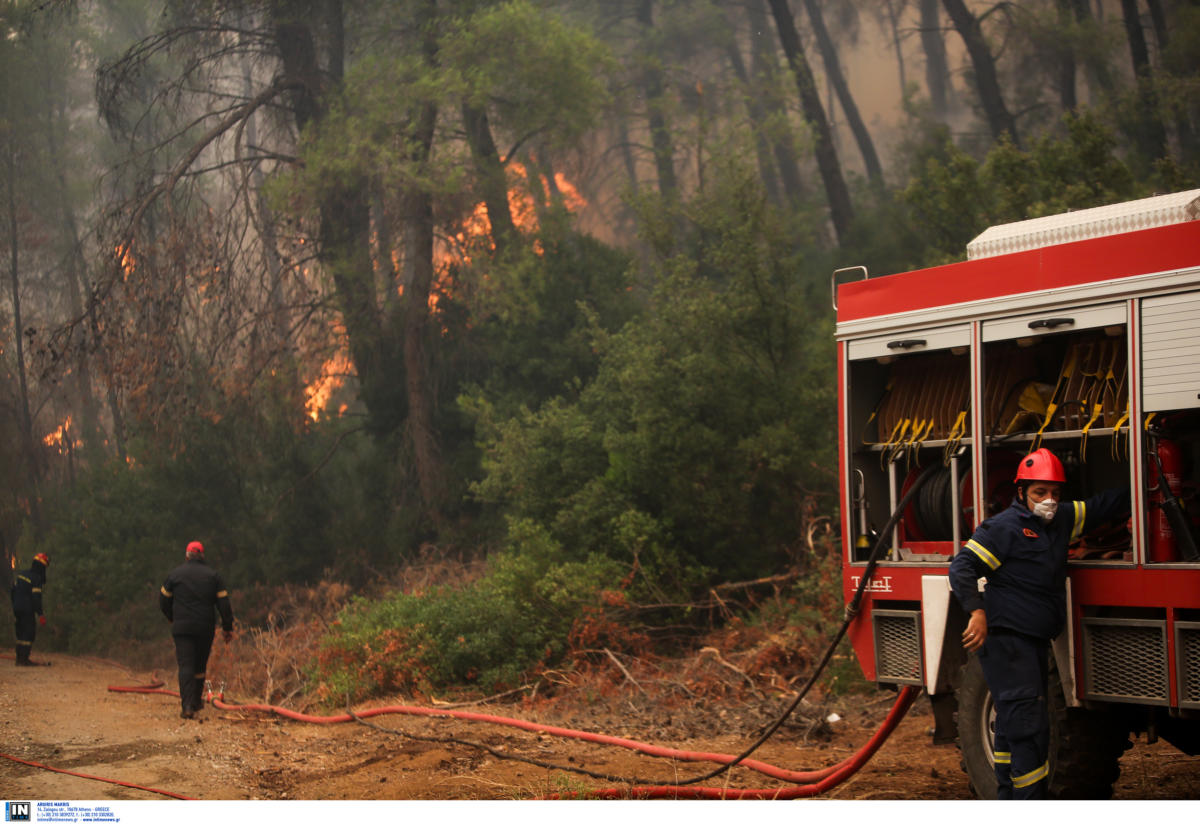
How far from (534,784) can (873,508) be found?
302cm

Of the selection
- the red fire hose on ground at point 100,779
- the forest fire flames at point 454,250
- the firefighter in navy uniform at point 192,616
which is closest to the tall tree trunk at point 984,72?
the forest fire flames at point 454,250

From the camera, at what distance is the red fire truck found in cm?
512

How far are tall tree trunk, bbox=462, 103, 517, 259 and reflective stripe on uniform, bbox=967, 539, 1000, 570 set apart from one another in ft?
51.3

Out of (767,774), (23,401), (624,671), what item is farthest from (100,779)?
(23,401)

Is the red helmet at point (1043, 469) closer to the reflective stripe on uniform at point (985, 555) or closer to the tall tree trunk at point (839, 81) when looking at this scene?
the reflective stripe on uniform at point (985, 555)

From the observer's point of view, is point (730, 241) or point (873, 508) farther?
point (730, 241)

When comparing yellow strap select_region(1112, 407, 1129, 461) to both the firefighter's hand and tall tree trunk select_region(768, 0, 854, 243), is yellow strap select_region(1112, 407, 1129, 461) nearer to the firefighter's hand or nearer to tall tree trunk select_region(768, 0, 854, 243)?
the firefighter's hand

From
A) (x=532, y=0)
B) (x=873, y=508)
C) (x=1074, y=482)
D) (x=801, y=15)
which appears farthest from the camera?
(x=801, y=15)

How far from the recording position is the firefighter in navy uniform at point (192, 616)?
1064 cm

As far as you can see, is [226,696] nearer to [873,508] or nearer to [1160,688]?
[873,508]

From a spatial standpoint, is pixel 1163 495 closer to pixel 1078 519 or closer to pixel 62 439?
pixel 1078 519

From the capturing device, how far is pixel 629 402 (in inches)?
610

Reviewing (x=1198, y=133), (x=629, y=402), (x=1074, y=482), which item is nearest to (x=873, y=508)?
(x=1074, y=482)

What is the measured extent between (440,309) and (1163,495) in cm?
1656
